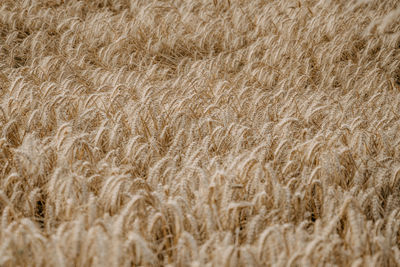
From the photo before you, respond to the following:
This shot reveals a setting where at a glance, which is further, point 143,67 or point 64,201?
point 143,67

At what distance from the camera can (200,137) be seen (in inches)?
120

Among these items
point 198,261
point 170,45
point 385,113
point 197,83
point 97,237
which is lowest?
point 198,261

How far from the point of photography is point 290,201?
2270 mm

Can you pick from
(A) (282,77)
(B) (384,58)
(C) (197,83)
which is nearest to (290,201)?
(C) (197,83)

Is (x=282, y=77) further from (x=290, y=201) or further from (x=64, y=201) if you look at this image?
(x=64, y=201)

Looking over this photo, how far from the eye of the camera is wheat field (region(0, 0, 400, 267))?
1.85 metres

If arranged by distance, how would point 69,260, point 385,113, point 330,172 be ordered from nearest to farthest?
point 69,260
point 330,172
point 385,113

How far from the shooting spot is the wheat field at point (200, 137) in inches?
72.7

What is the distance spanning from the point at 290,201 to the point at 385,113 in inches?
74.7

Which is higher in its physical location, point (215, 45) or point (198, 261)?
point (215, 45)

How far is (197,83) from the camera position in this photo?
411 centimetres

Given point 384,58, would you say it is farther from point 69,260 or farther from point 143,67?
point 69,260

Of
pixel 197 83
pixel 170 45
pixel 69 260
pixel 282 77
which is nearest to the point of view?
pixel 69 260

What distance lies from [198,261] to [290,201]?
84 cm
